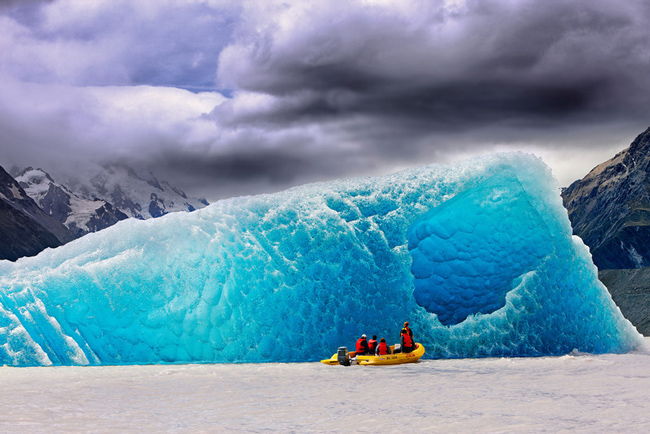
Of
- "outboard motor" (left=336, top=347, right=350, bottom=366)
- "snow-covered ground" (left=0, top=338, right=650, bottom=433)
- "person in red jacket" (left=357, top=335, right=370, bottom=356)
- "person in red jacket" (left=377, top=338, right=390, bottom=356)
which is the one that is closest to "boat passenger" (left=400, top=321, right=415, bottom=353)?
"person in red jacket" (left=377, top=338, right=390, bottom=356)

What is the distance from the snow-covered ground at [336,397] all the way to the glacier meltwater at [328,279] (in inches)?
48.5

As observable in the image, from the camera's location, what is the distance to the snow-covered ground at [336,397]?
10.6m

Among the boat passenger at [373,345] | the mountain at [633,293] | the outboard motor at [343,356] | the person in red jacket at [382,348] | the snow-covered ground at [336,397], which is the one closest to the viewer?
the snow-covered ground at [336,397]

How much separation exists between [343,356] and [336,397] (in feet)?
16.3

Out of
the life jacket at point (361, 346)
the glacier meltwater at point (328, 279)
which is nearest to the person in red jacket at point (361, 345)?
the life jacket at point (361, 346)

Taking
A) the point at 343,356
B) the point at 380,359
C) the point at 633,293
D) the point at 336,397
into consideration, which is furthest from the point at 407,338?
the point at 633,293

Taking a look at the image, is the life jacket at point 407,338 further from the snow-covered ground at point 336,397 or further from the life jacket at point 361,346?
the life jacket at point 361,346

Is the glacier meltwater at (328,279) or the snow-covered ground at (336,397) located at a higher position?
the glacier meltwater at (328,279)

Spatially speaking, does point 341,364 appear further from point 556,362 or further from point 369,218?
point 556,362

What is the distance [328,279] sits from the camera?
797 inches

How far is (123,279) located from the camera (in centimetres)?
1966

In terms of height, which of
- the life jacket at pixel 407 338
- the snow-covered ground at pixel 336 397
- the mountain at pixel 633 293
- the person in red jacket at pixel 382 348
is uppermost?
the mountain at pixel 633 293

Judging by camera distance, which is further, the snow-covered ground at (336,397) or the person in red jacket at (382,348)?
the person in red jacket at (382,348)

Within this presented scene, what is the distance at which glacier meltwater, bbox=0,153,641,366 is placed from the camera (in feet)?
64.0
